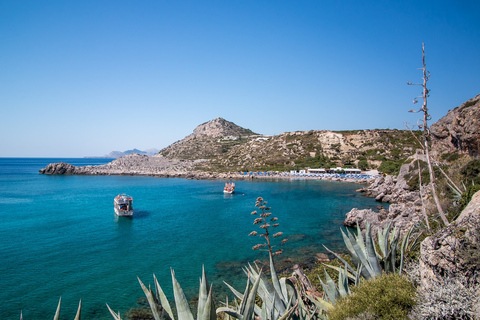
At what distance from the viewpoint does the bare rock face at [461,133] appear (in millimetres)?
20781

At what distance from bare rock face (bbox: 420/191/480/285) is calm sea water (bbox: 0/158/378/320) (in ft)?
36.6

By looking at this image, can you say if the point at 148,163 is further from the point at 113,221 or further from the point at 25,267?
the point at 25,267

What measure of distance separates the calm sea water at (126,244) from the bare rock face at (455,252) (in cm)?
1115

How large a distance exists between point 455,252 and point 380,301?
Result: 177cm

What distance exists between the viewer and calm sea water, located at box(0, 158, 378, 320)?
14.8m

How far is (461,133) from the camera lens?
75.4ft

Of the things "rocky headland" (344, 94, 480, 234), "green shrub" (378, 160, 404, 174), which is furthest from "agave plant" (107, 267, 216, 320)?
"green shrub" (378, 160, 404, 174)

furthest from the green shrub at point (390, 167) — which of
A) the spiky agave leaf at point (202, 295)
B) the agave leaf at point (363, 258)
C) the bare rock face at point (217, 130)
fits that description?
the bare rock face at point (217, 130)

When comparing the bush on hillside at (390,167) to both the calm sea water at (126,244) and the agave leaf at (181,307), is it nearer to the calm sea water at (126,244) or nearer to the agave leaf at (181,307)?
the calm sea water at (126,244)

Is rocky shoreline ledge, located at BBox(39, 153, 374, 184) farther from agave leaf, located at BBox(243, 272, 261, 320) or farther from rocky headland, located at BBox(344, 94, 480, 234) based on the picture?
agave leaf, located at BBox(243, 272, 261, 320)

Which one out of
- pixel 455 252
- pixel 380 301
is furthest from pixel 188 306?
pixel 455 252

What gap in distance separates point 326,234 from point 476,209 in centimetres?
1866

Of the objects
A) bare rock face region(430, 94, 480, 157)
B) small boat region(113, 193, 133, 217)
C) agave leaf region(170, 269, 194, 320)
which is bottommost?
small boat region(113, 193, 133, 217)

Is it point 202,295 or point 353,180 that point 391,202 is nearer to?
point 353,180
